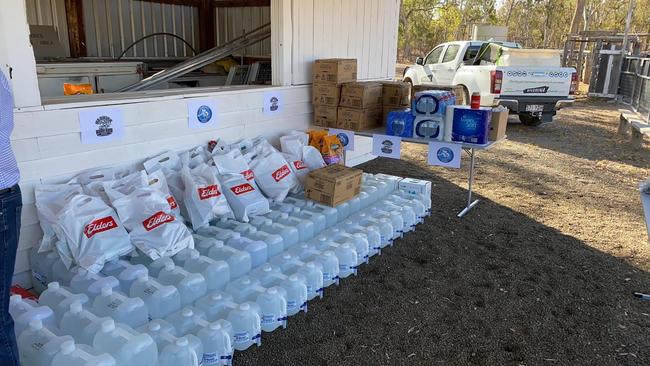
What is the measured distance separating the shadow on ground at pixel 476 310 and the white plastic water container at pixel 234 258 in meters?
0.44

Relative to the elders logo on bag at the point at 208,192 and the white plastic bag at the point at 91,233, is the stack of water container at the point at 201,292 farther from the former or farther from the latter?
the elders logo on bag at the point at 208,192

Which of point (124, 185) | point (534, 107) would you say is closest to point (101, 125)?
point (124, 185)

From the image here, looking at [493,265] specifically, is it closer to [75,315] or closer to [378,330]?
[378,330]

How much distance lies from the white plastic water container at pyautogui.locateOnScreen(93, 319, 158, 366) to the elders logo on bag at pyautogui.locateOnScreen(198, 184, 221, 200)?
1419mm

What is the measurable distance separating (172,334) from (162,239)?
2.79 feet

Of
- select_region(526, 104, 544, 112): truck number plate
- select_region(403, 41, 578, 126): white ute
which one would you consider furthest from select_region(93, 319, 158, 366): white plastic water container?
select_region(526, 104, 544, 112): truck number plate

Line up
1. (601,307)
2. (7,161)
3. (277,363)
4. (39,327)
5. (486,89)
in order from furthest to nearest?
(486,89) < (601,307) < (277,363) < (39,327) < (7,161)

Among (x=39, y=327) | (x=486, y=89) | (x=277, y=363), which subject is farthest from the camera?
(x=486, y=89)

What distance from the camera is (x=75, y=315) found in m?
2.42

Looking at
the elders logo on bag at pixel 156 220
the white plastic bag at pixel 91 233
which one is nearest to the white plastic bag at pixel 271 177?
the elders logo on bag at pixel 156 220

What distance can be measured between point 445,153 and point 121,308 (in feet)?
10.5

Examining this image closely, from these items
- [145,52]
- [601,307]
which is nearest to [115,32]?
[145,52]

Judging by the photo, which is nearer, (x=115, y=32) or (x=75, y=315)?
(x=75, y=315)

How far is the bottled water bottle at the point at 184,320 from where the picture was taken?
2531mm
